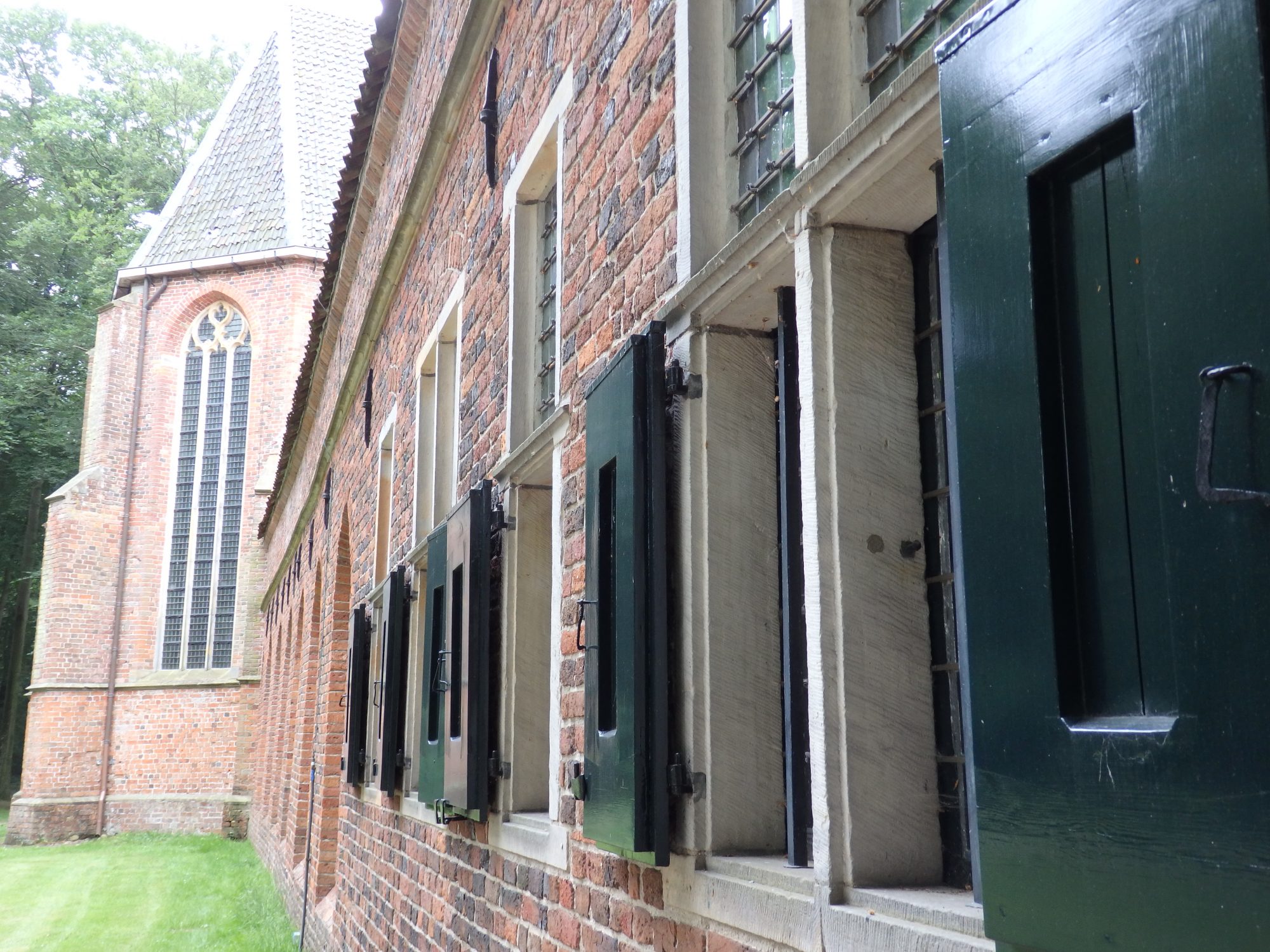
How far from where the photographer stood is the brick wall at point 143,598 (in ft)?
83.8

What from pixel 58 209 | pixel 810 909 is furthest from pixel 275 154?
pixel 810 909

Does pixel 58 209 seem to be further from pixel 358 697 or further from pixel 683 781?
pixel 683 781

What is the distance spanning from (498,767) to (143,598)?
24.8 meters

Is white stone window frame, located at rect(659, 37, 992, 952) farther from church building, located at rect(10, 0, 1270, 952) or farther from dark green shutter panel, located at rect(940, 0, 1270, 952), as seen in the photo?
dark green shutter panel, located at rect(940, 0, 1270, 952)

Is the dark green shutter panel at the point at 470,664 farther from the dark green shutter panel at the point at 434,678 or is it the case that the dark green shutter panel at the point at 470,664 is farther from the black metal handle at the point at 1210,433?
the black metal handle at the point at 1210,433

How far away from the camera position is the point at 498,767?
462cm

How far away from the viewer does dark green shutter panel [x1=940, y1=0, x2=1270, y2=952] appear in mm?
1183

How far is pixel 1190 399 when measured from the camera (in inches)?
49.1

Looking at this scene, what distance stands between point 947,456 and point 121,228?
119ft

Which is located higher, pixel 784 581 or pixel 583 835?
pixel 784 581

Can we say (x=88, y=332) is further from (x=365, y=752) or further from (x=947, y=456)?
(x=947, y=456)

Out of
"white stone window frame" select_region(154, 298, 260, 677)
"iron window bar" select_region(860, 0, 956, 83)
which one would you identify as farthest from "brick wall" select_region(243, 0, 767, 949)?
"white stone window frame" select_region(154, 298, 260, 677)

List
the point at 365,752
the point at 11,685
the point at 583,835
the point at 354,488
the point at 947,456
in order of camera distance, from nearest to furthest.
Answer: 1. the point at 947,456
2. the point at 583,835
3. the point at 365,752
4. the point at 354,488
5. the point at 11,685

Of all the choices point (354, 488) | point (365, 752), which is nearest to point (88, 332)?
point (354, 488)
